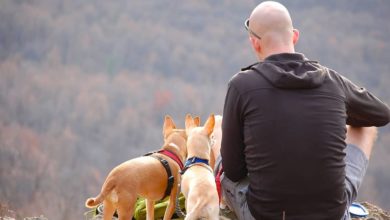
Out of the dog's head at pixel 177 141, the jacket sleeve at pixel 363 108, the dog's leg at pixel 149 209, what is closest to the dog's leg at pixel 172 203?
the dog's leg at pixel 149 209

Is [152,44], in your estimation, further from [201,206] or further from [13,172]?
[201,206]

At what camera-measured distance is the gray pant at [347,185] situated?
264 centimetres

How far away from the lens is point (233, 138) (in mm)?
2527

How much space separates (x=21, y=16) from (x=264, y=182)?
34.1ft

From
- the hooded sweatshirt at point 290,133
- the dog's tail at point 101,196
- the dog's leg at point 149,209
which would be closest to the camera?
the hooded sweatshirt at point 290,133

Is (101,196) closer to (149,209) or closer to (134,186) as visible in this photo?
(134,186)

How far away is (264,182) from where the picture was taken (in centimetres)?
243

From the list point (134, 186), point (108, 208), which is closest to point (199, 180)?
point (134, 186)

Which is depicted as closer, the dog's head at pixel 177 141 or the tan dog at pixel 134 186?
the tan dog at pixel 134 186

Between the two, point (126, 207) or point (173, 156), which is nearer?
point (126, 207)

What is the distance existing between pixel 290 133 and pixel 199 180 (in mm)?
637

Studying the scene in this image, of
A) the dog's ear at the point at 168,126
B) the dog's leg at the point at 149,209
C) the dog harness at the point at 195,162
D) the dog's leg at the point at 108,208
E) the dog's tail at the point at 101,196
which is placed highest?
the dog's ear at the point at 168,126

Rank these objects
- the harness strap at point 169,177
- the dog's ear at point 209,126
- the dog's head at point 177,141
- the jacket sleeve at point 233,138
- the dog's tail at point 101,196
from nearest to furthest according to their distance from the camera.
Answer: the jacket sleeve at point 233,138 < the dog's tail at point 101,196 < the dog's ear at point 209,126 < the harness strap at point 169,177 < the dog's head at point 177,141

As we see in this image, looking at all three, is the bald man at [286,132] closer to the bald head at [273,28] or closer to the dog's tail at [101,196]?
the bald head at [273,28]
